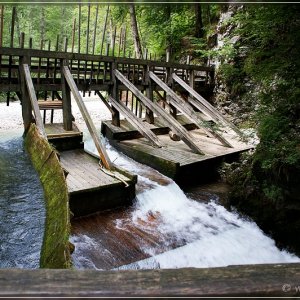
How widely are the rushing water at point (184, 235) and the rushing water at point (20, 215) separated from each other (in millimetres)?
672

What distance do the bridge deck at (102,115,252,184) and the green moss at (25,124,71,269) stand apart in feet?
10.6

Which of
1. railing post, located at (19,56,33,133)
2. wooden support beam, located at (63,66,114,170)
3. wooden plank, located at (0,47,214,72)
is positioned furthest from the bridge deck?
railing post, located at (19,56,33,133)

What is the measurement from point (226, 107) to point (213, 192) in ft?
24.1

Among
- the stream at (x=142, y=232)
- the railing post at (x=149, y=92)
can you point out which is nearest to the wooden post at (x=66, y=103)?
the stream at (x=142, y=232)

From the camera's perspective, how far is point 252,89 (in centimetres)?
1312

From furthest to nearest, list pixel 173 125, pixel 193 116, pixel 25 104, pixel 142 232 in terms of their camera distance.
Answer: pixel 193 116 → pixel 173 125 → pixel 25 104 → pixel 142 232

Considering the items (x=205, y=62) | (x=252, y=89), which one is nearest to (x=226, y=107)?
(x=252, y=89)

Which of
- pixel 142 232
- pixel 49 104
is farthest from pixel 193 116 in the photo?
pixel 142 232

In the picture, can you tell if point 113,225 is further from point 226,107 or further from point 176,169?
point 226,107

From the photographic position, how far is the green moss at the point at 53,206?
3.39 m

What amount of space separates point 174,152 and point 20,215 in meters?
4.94

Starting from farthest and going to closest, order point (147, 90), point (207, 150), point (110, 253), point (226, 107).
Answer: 1. point (226, 107)
2. point (147, 90)
3. point (207, 150)
4. point (110, 253)

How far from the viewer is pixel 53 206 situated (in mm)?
4641

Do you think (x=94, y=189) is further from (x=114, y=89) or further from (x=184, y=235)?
(x=114, y=89)
